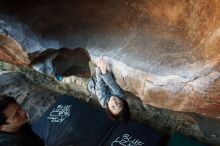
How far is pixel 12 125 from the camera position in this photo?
1317 mm

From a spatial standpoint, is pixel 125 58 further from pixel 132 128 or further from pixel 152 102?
pixel 132 128

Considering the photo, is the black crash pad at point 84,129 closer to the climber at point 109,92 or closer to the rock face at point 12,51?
the climber at point 109,92

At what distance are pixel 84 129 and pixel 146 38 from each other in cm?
92

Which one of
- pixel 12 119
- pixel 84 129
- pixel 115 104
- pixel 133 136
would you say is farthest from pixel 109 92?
pixel 84 129

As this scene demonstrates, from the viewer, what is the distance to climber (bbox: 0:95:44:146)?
4.27ft

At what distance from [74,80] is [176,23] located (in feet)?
3.43

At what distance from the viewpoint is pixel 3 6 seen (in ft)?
4.58

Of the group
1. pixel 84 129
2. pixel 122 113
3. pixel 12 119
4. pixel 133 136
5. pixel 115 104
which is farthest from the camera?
pixel 84 129

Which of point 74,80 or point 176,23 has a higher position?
point 176,23

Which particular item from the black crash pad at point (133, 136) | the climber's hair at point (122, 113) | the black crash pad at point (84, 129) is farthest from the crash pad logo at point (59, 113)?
the climber's hair at point (122, 113)

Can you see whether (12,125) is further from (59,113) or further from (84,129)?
(59,113)

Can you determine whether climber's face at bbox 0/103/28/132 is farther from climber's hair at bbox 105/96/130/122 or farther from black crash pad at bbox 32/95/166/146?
black crash pad at bbox 32/95/166/146

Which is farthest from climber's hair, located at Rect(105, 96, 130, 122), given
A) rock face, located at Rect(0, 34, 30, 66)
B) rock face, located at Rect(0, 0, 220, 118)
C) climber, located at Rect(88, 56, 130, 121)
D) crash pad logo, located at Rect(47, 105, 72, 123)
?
crash pad logo, located at Rect(47, 105, 72, 123)

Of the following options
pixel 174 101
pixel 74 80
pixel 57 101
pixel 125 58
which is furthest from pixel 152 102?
pixel 57 101
